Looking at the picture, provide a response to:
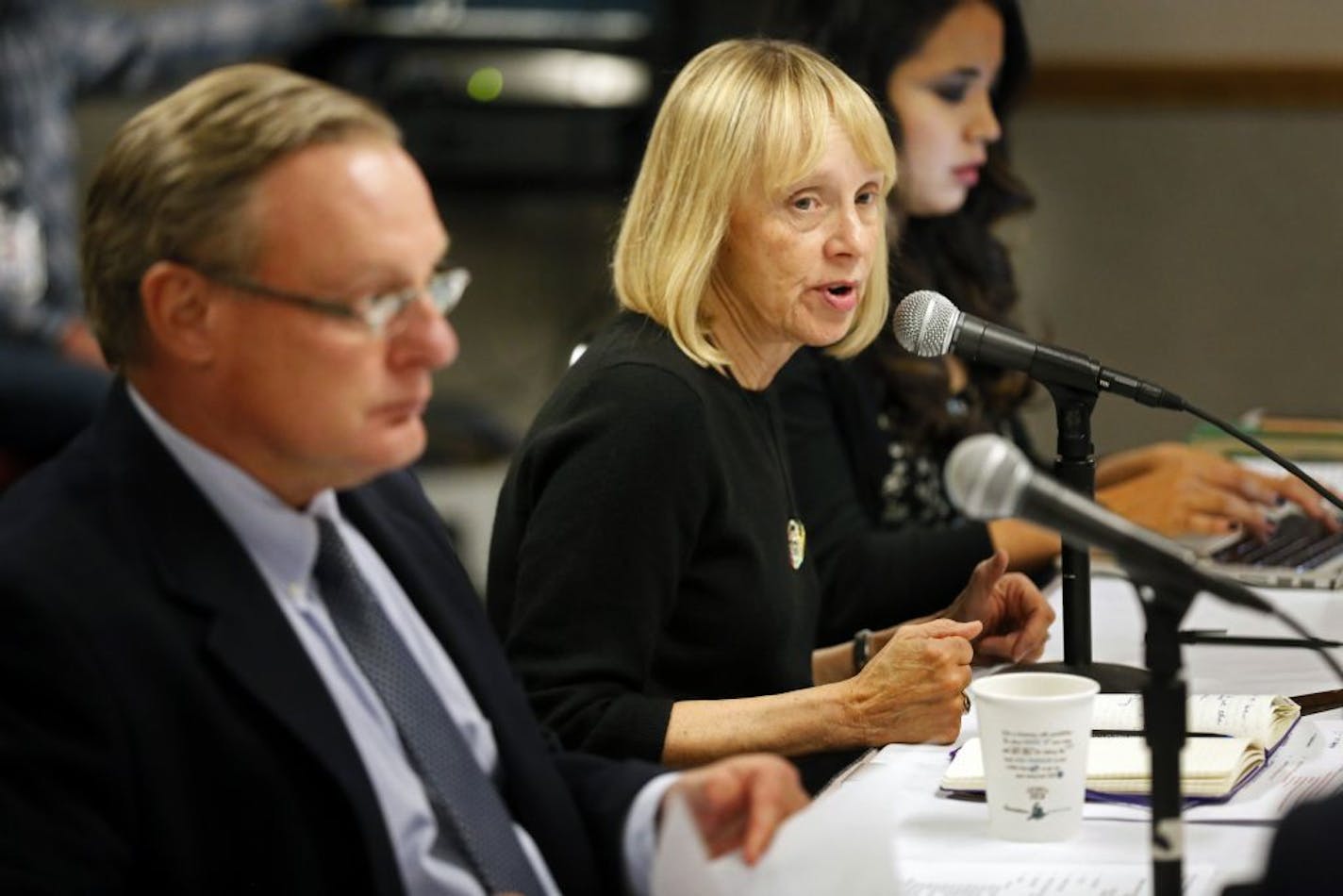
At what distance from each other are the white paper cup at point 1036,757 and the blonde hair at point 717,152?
0.51m

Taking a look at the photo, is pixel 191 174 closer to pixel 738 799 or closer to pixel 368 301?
pixel 368 301

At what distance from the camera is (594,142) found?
4.94 meters

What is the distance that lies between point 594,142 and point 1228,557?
111 inches

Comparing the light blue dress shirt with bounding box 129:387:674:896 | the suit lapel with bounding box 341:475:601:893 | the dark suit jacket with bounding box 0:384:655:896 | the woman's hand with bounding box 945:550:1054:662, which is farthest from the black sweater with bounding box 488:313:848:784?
the dark suit jacket with bounding box 0:384:655:896

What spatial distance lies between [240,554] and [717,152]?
2.48ft

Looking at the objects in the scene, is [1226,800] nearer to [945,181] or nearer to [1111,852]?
[1111,852]

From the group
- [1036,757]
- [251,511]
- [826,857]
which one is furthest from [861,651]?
[251,511]

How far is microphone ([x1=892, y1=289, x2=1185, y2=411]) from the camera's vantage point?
63.5 inches

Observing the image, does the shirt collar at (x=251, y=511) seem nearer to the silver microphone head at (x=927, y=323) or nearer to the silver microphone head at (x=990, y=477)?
the silver microphone head at (x=990, y=477)

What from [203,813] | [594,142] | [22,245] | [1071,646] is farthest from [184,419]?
[594,142]

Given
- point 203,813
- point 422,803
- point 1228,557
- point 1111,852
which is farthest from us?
point 1228,557

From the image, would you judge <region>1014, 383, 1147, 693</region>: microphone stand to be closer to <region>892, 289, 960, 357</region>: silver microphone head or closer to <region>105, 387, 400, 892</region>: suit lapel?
<region>892, 289, 960, 357</region>: silver microphone head

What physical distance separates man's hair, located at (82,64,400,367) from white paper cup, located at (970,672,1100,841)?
61cm

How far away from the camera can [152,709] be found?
1.11 meters
